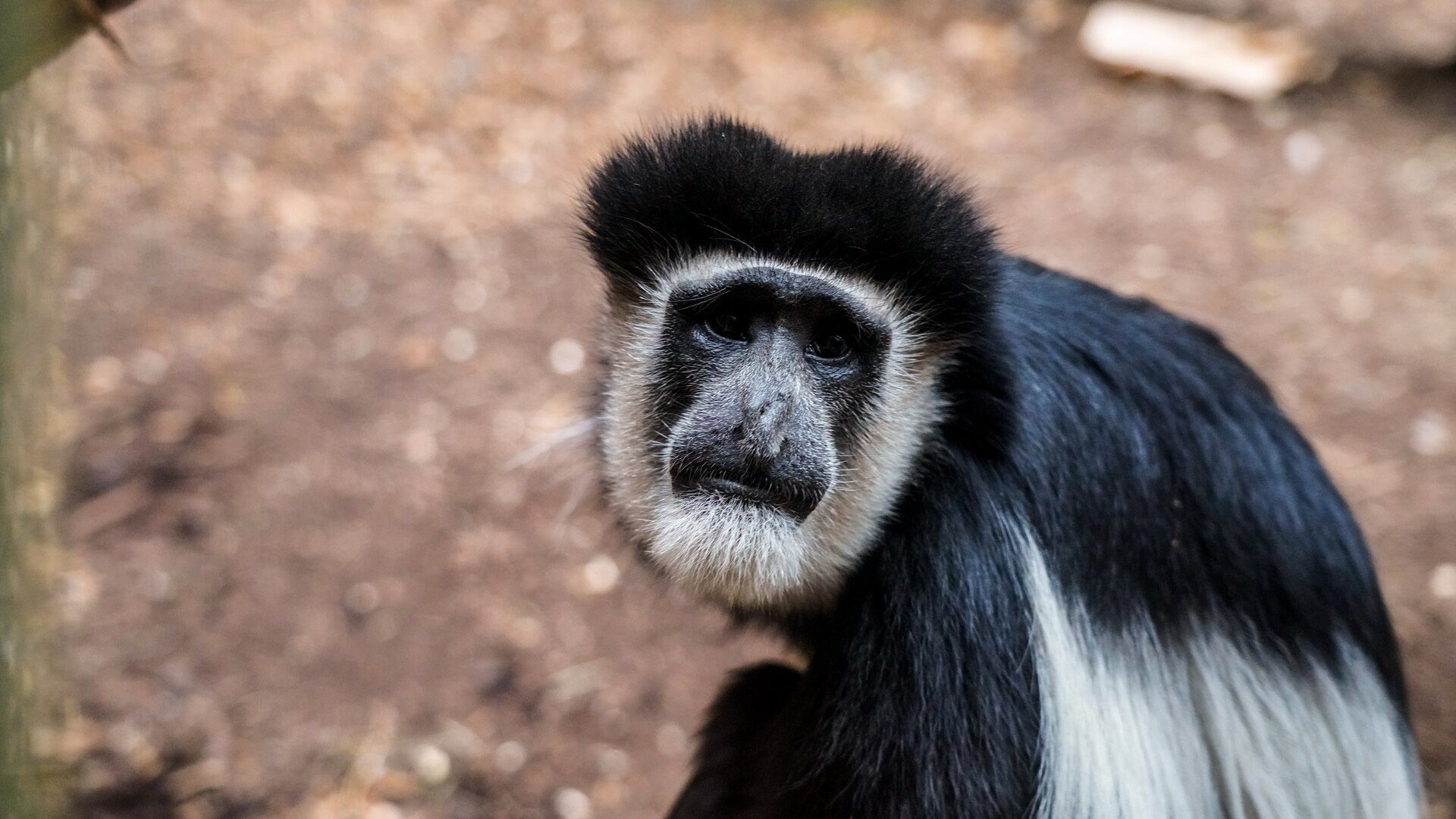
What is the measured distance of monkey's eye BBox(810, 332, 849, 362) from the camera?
80.0 inches

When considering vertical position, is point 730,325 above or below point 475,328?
below

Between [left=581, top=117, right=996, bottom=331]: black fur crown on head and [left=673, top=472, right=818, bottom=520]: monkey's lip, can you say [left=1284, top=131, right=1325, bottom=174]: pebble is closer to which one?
[left=581, top=117, right=996, bottom=331]: black fur crown on head

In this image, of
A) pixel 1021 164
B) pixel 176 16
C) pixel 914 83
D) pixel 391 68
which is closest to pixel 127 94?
pixel 176 16

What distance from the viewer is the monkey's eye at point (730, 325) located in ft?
6.66

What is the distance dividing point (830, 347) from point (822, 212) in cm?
26

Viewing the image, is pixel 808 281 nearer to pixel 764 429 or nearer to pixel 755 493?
pixel 764 429

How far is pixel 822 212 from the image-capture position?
1.94 m

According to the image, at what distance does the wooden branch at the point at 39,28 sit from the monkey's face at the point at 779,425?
41.6 inches

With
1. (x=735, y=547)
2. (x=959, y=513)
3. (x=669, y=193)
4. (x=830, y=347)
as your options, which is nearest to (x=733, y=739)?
(x=735, y=547)

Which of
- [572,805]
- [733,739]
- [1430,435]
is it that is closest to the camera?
[733,739]

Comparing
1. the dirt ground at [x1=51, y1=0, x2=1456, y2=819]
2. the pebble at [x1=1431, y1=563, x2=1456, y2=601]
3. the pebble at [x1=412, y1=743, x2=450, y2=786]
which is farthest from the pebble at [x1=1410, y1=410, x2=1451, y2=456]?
the pebble at [x1=412, y1=743, x2=450, y2=786]

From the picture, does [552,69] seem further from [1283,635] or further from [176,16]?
[1283,635]

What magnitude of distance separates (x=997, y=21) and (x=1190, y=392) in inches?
189

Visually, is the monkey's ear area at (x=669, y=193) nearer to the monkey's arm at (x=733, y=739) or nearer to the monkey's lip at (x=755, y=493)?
the monkey's lip at (x=755, y=493)
